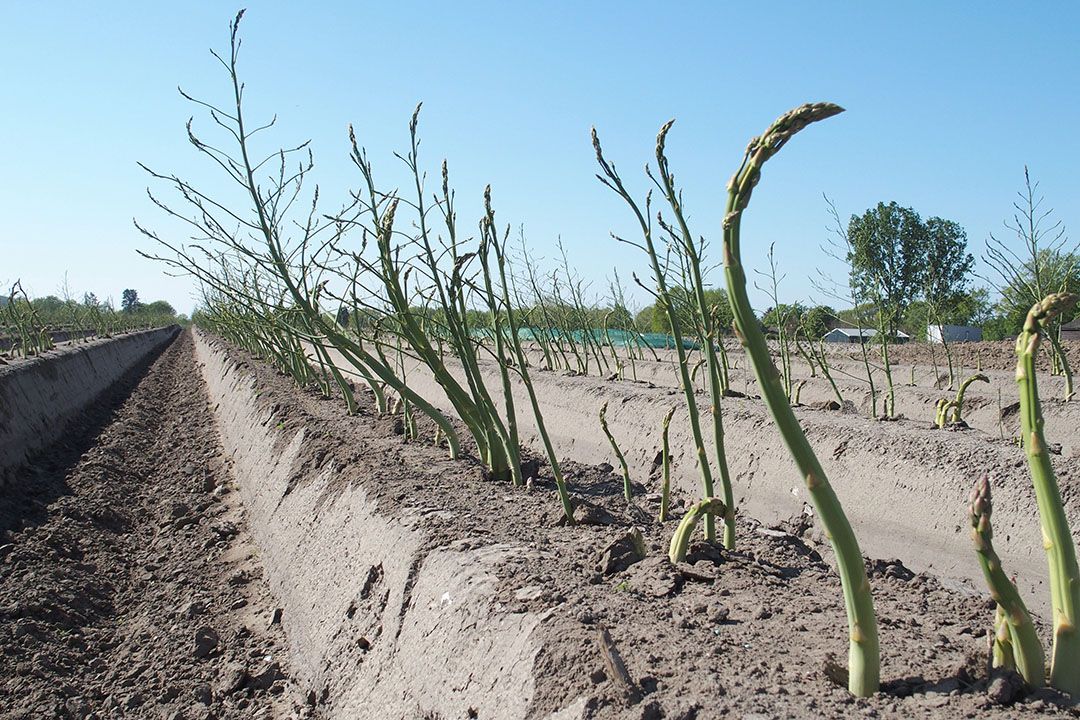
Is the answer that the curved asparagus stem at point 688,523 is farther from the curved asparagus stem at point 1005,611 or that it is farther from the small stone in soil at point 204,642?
the small stone in soil at point 204,642

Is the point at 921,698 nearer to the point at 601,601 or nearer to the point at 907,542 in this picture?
the point at 601,601

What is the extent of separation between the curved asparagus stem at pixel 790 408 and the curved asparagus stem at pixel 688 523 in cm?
112

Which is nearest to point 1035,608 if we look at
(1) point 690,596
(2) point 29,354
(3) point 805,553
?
(3) point 805,553

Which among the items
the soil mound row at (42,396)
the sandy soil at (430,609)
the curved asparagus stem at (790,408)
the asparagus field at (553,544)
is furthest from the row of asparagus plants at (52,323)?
the curved asparagus stem at (790,408)

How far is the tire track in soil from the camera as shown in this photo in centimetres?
396

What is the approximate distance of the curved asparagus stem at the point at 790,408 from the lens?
Result: 1774 mm

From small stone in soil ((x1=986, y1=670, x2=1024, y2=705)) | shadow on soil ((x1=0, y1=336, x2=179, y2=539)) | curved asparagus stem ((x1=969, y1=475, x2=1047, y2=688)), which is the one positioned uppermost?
curved asparagus stem ((x1=969, y1=475, x2=1047, y2=688))

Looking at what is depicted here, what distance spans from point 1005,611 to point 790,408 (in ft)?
2.09

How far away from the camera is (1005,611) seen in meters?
1.89

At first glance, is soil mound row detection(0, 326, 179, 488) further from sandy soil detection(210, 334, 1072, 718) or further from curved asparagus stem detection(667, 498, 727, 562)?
curved asparagus stem detection(667, 498, 727, 562)

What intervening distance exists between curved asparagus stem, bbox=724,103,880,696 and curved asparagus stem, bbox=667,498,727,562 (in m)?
1.12

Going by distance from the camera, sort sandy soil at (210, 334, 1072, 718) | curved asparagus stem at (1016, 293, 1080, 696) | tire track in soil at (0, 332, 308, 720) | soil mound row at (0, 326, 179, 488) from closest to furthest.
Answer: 1. curved asparagus stem at (1016, 293, 1080, 696)
2. sandy soil at (210, 334, 1072, 718)
3. tire track in soil at (0, 332, 308, 720)
4. soil mound row at (0, 326, 179, 488)

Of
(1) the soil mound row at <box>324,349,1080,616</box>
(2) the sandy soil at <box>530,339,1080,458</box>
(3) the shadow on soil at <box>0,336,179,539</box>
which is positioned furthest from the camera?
(2) the sandy soil at <box>530,339,1080,458</box>

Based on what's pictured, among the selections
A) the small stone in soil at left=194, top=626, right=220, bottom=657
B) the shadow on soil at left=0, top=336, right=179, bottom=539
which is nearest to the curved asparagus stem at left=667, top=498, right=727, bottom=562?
the small stone in soil at left=194, top=626, right=220, bottom=657
